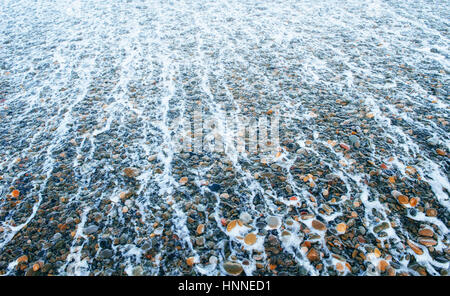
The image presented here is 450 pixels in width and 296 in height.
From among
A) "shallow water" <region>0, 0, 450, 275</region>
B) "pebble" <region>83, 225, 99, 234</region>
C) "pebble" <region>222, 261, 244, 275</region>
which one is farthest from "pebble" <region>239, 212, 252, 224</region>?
"pebble" <region>83, 225, 99, 234</region>

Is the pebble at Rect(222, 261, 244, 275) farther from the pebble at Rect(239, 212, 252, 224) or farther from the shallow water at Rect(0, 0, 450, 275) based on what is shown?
the pebble at Rect(239, 212, 252, 224)

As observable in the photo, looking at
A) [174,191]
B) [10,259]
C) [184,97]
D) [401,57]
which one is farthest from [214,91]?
[401,57]

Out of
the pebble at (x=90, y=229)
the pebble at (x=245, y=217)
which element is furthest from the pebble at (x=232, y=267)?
the pebble at (x=90, y=229)

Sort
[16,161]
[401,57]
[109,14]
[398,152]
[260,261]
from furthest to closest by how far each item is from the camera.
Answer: [109,14] → [401,57] → [16,161] → [398,152] → [260,261]

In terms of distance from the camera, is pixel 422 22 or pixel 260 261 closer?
pixel 260 261

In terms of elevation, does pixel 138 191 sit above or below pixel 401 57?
below

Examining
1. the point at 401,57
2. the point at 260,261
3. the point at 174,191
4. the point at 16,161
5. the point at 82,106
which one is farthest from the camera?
the point at 401,57

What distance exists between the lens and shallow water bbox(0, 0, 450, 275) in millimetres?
3369

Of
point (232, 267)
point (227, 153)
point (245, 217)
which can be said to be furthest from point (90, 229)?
point (227, 153)

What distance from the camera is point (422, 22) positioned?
9.20m

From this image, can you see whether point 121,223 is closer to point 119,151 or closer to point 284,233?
point 119,151

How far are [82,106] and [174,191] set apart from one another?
375 centimetres

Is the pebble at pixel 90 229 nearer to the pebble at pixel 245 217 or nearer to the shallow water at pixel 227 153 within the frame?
the shallow water at pixel 227 153

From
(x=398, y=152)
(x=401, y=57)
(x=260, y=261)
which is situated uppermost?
(x=401, y=57)
